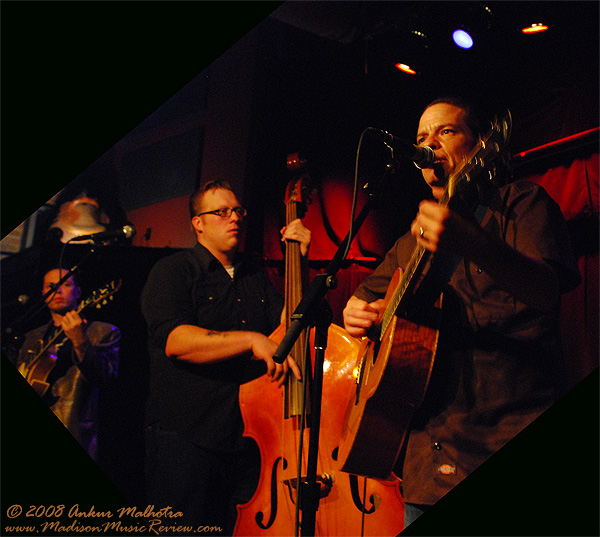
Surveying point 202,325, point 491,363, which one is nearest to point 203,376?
point 202,325

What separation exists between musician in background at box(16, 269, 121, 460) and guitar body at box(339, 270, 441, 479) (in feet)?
6.69

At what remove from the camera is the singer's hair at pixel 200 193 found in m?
2.91

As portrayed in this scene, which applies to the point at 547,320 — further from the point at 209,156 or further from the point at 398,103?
the point at 209,156

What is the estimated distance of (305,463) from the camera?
6.38 feet

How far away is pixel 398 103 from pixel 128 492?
8.51ft

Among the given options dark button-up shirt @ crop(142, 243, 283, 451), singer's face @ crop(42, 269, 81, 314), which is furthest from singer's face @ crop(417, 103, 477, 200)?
singer's face @ crop(42, 269, 81, 314)

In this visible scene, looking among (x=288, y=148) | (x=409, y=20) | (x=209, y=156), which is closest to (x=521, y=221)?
(x=409, y=20)

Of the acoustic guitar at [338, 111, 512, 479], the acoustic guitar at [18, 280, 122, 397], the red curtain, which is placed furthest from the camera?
the acoustic guitar at [18, 280, 122, 397]

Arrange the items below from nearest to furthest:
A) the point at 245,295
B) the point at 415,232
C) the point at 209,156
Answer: the point at 415,232 < the point at 245,295 < the point at 209,156

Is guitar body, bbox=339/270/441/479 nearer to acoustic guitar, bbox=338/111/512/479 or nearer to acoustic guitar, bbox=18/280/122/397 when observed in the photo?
acoustic guitar, bbox=338/111/512/479

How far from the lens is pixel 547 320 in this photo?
1372 millimetres

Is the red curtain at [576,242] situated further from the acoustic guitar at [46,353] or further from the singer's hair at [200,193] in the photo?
the acoustic guitar at [46,353]

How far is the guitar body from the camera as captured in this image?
1.36m

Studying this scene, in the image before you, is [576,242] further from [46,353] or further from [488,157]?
[46,353]
